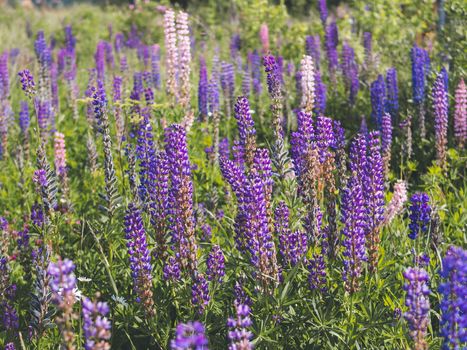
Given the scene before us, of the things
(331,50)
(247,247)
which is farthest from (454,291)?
(331,50)

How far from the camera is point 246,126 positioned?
139 inches

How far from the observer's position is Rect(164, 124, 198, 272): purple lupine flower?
3092 millimetres

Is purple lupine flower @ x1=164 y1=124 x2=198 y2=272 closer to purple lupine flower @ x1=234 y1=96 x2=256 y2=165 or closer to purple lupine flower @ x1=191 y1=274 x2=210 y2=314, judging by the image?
purple lupine flower @ x1=191 y1=274 x2=210 y2=314

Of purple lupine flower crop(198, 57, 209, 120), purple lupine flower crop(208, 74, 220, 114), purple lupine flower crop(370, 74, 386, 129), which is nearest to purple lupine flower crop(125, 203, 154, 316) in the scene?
purple lupine flower crop(208, 74, 220, 114)

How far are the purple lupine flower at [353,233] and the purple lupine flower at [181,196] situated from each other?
0.73 metres

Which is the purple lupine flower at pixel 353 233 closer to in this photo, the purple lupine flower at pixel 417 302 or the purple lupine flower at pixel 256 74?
the purple lupine flower at pixel 417 302

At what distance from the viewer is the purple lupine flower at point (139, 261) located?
3037 mm

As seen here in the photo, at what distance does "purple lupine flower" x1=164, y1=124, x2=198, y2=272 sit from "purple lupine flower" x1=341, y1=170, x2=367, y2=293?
73cm

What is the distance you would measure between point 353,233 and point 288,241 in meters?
0.41

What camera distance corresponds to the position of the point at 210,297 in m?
3.14

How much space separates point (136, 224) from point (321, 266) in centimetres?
90

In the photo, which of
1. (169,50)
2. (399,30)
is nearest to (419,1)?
(399,30)

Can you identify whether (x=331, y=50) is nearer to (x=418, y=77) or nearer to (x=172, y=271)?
(x=418, y=77)

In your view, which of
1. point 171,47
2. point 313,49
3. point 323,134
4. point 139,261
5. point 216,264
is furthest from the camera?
point 313,49
